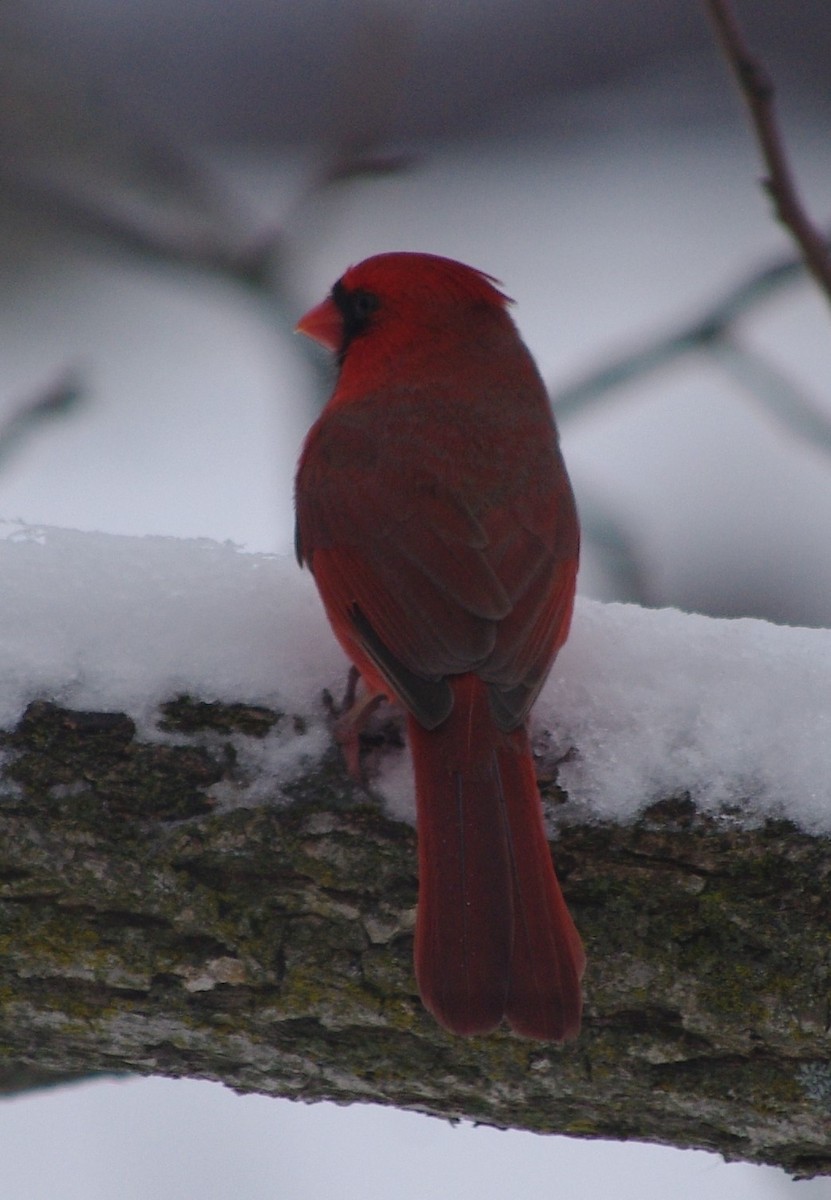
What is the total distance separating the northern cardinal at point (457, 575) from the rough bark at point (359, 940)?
5.0 inches

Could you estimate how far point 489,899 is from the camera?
2.45 meters

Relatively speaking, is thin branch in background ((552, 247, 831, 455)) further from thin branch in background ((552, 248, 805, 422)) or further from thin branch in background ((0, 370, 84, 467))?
thin branch in background ((0, 370, 84, 467))

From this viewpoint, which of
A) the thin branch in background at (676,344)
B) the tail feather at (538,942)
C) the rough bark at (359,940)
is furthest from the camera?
the thin branch in background at (676,344)

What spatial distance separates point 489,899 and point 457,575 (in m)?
0.72

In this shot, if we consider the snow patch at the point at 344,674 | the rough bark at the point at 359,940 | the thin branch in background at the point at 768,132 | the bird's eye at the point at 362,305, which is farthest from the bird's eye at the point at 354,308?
the thin branch in background at the point at 768,132

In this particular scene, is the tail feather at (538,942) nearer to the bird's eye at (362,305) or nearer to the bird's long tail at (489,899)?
the bird's long tail at (489,899)

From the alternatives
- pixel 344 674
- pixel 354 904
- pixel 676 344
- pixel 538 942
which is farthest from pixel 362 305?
pixel 538 942

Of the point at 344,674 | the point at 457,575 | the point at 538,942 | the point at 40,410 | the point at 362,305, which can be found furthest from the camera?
the point at 362,305

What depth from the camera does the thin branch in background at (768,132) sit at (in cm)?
211

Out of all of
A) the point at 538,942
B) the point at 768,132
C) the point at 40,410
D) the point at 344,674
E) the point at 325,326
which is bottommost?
the point at 538,942

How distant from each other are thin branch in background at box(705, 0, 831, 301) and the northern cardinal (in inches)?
32.8

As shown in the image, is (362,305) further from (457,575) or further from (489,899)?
(489,899)

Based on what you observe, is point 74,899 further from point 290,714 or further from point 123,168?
point 123,168

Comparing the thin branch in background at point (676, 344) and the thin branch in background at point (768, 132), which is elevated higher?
the thin branch in background at point (676, 344)
